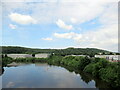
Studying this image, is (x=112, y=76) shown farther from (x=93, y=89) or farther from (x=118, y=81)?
(x=93, y=89)

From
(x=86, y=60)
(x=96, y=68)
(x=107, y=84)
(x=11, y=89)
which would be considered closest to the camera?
(x=11, y=89)

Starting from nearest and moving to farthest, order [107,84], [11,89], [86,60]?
[11,89] < [107,84] < [86,60]

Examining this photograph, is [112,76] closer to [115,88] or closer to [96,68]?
[115,88]

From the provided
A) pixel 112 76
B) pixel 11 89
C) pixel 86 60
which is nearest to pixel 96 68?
pixel 112 76

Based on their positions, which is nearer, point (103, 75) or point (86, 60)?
point (103, 75)

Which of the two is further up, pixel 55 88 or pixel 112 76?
pixel 112 76

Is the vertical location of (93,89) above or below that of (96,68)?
below

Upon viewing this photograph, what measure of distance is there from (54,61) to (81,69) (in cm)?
1502

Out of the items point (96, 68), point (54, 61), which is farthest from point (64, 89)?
point (54, 61)

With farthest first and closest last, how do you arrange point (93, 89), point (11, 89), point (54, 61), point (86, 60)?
1. point (54, 61)
2. point (86, 60)
3. point (93, 89)
4. point (11, 89)

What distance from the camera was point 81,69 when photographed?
21906 mm

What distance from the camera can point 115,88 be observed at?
1146cm

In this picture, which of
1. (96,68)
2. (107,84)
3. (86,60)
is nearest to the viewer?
(107,84)

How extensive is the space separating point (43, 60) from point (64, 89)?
30302mm
